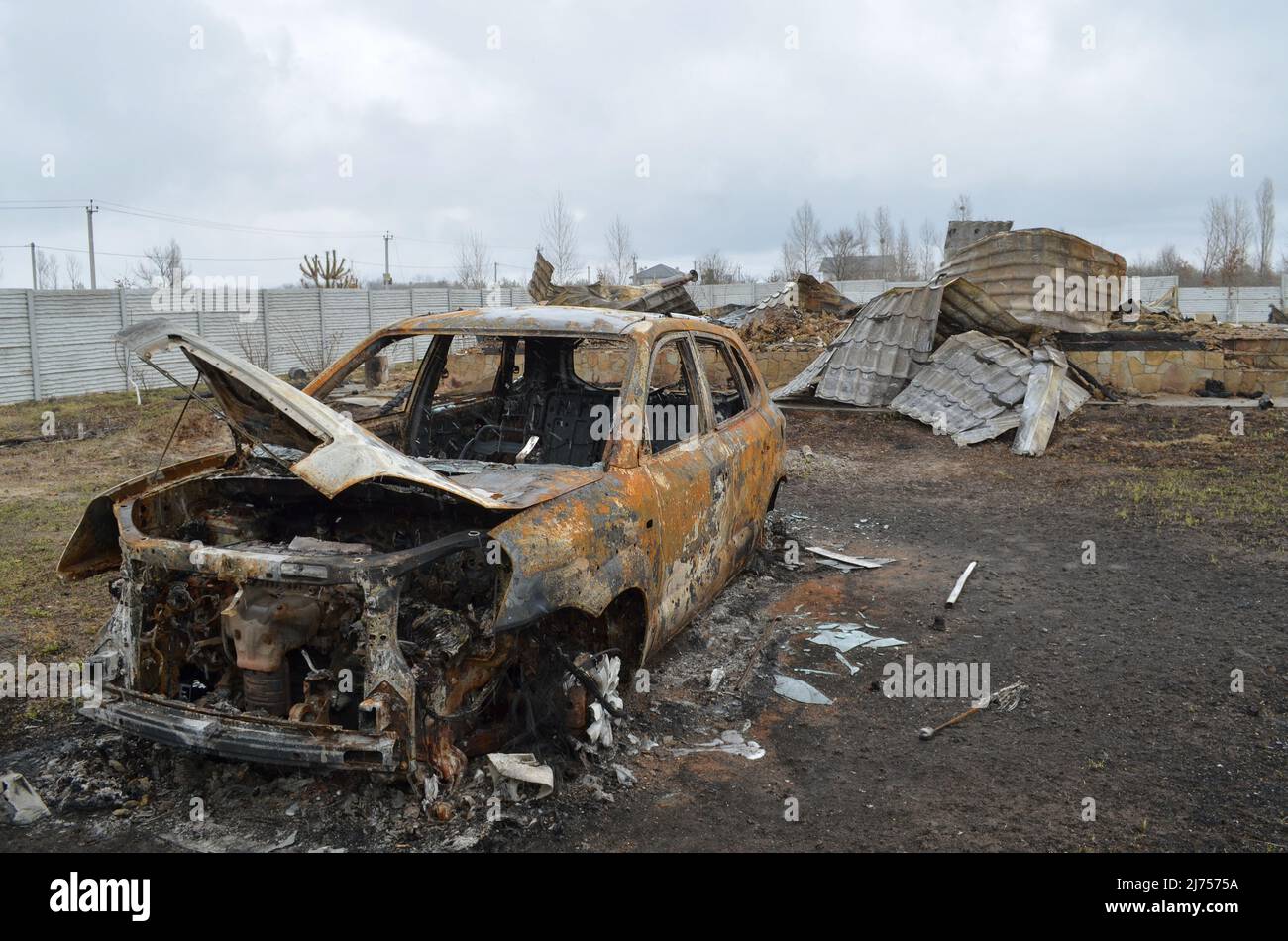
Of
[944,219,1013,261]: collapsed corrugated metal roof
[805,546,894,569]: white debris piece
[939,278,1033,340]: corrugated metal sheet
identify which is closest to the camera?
[805,546,894,569]: white debris piece

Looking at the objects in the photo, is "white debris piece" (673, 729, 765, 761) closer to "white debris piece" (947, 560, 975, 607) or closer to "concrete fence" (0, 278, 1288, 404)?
"white debris piece" (947, 560, 975, 607)

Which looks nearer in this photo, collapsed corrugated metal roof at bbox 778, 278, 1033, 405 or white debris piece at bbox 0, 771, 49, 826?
white debris piece at bbox 0, 771, 49, 826

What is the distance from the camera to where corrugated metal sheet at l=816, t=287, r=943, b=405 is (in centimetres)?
1498

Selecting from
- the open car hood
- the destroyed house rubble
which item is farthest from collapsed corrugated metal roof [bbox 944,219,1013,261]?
the open car hood

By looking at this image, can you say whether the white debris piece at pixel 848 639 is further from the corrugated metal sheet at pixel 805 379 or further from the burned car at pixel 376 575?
the corrugated metal sheet at pixel 805 379

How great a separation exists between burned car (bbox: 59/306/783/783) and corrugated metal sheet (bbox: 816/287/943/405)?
1065cm

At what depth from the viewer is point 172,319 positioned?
62.0 feet

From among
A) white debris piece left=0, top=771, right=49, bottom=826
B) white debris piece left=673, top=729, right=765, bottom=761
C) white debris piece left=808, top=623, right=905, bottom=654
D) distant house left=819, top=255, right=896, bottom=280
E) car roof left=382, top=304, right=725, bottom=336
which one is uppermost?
distant house left=819, top=255, right=896, bottom=280

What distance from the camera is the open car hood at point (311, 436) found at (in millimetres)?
3439

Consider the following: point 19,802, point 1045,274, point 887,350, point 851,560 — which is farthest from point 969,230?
point 19,802

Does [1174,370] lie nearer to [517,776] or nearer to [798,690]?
[798,690]

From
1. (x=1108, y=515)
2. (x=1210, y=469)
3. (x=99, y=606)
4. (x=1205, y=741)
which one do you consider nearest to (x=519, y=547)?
(x=1205, y=741)

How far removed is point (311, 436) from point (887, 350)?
1282cm

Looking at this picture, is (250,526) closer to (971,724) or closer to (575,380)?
(575,380)
